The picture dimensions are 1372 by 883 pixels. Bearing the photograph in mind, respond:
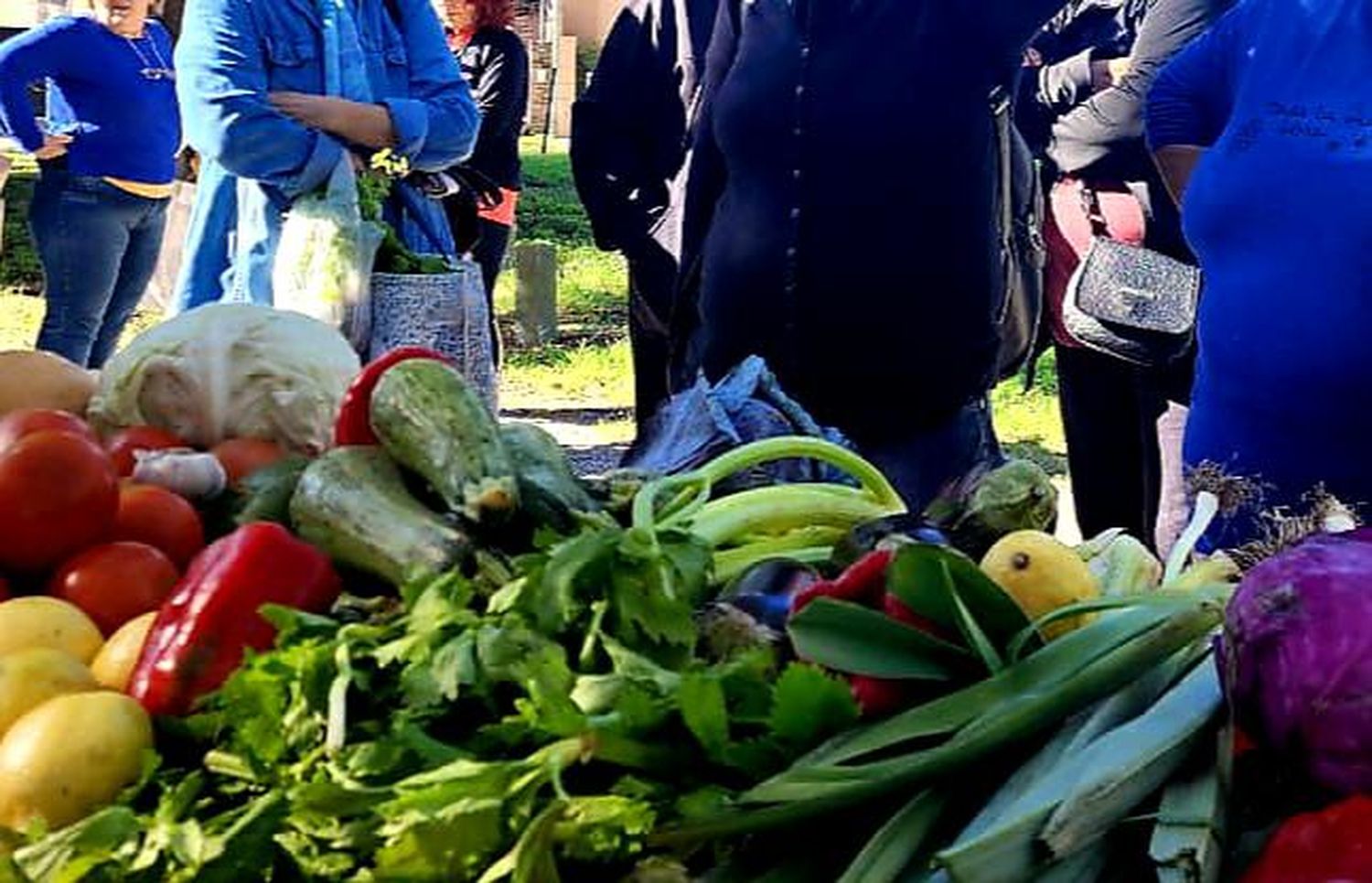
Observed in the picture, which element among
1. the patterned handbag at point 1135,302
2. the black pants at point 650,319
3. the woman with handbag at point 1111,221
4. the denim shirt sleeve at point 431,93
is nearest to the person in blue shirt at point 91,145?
the denim shirt sleeve at point 431,93

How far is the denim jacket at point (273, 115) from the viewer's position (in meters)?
3.81

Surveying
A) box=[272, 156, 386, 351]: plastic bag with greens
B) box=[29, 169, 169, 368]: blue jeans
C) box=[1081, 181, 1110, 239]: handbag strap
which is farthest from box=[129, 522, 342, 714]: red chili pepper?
box=[29, 169, 169, 368]: blue jeans

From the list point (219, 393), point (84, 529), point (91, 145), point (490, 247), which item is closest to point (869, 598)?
point (84, 529)

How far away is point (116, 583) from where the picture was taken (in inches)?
71.2

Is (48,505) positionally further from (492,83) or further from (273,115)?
(492,83)

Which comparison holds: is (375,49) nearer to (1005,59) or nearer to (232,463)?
(1005,59)

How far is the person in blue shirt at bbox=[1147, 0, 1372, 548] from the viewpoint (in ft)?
8.87

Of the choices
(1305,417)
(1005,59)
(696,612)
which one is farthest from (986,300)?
(696,612)

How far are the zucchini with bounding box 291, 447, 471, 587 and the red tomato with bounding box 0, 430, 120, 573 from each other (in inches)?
9.0

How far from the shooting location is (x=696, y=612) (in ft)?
5.12

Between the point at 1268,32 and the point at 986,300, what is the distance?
0.67 metres

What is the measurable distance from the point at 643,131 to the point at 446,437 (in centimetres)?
223

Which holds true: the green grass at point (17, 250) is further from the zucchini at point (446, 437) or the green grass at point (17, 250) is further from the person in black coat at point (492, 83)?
the zucchini at point (446, 437)

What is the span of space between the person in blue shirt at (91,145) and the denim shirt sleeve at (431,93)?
2.04 m
